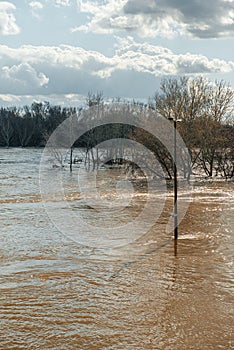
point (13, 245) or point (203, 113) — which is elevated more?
point (203, 113)

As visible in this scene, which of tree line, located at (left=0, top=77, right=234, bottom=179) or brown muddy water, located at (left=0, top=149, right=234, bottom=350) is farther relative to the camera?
tree line, located at (left=0, top=77, right=234, bottom=179)

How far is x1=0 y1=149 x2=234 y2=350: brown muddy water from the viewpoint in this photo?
25.6 feet

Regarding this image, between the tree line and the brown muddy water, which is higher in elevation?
the tree line

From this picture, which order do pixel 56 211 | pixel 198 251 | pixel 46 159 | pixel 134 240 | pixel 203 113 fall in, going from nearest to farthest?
pixel 198 251, pixel 134 240, pixel 56 211, pixel 203 113, pixel 46 159

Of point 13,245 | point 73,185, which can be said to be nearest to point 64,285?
point 13,245

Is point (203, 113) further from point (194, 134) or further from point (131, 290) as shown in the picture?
point (131, 290)

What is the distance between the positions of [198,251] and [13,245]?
582 cm

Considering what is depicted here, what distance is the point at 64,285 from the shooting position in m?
10.4

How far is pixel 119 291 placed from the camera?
1001 centimetres

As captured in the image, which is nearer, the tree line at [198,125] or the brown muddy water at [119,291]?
the brown muddy water at [119,291]

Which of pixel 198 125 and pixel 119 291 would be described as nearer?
pixel 119 291

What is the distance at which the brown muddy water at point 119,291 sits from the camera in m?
7.79

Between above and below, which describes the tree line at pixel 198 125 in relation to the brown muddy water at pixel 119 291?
above

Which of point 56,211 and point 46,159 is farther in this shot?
point 46,159
